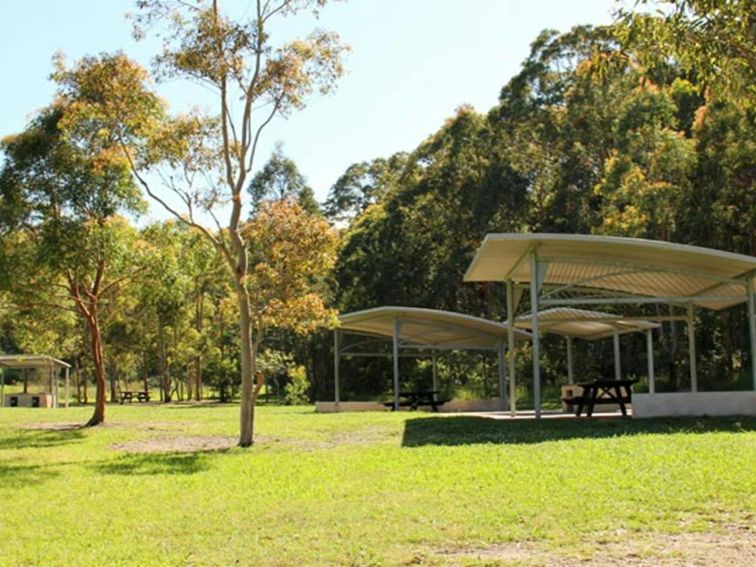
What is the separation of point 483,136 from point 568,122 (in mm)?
4024

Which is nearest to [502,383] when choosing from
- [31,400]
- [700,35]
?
[31,400]

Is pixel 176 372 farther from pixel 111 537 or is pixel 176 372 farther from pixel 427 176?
pixel 111 537

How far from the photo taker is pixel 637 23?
16.4 ft

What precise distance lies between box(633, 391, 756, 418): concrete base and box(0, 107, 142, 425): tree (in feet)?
33.9

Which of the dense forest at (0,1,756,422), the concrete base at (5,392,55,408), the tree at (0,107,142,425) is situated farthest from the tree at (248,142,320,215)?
the tree at (0,107,142,425)

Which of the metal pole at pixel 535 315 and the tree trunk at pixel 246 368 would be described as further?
the metal pole at pixel 535 315

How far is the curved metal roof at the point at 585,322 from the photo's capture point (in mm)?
18594

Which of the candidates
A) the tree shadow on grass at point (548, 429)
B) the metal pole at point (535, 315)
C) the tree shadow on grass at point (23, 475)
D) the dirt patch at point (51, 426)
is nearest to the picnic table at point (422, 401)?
the tree shadow on grass at point (548, 429)

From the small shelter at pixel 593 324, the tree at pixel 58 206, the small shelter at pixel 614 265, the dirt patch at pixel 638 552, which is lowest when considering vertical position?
the dirt patch at pixel 638 552

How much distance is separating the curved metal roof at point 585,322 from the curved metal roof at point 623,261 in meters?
0.95

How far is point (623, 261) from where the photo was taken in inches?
631

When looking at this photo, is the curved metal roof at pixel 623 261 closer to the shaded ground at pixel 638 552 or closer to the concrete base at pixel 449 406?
the concrete base at pixel 449 406

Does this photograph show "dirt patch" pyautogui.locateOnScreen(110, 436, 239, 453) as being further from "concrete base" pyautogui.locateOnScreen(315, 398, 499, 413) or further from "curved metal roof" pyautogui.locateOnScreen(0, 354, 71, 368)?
"curved metal roof" pyautogui.locateOnScreen(0, 354, 71, 368)

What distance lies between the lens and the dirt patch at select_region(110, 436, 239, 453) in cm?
1356
